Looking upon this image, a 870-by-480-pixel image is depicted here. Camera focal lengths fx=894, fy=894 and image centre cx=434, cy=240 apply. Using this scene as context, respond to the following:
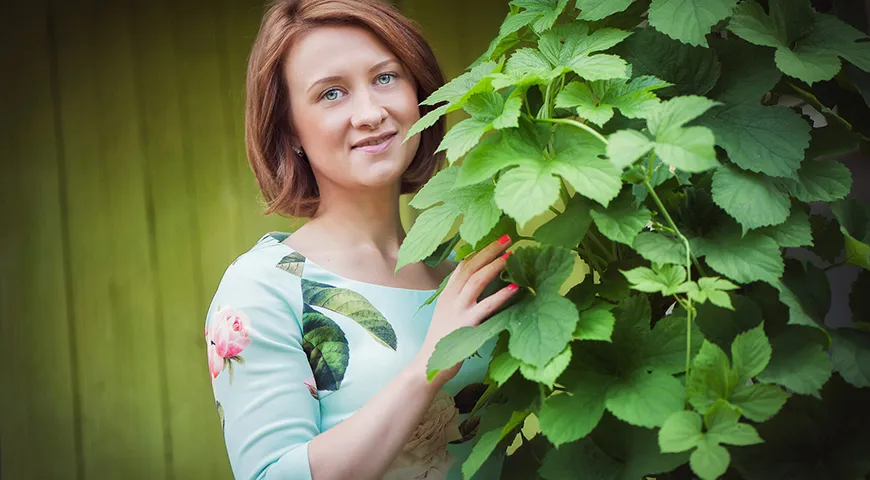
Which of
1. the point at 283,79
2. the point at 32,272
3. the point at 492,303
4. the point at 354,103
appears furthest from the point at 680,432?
the point at 32,272

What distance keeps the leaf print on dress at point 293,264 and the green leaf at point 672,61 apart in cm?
53

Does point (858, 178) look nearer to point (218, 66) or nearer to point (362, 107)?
point (362, 107)

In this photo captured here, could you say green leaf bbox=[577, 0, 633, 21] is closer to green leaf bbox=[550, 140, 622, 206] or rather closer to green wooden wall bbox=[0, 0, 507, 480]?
green leaf bbox=[550, 140, 622, 206]

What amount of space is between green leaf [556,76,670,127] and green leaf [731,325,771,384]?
0.20 meters

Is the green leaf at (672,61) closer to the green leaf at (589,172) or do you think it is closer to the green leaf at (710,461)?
the green leaf at (589,172)

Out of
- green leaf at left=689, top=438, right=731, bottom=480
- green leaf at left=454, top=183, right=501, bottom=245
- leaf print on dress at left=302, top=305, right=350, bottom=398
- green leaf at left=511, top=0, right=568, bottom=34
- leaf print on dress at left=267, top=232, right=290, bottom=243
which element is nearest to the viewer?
green leaf at left=689, top=438, right=731, bottom=480

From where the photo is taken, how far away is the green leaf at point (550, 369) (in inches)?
27.4

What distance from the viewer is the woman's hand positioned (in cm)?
86

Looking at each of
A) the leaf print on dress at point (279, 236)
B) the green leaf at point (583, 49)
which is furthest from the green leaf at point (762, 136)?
the leaf print on dress at point (279, 236)

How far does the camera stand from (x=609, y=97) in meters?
0.78

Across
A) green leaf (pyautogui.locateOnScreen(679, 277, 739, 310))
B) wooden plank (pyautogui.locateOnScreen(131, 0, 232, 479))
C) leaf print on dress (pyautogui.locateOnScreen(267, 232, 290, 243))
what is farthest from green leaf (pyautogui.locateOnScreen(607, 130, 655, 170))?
wooden plank (pyautogui.locateOnScreen(131, 0, 232, 479))

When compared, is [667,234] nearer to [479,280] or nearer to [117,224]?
[479,280]

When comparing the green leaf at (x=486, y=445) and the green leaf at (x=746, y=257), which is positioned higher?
the green leaf at (x=746, y=257)

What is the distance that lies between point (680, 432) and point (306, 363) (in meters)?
0.56
